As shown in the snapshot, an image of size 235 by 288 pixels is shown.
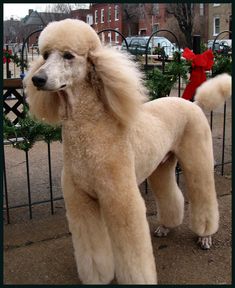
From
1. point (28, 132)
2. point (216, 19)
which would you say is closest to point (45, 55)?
point (28, 132)

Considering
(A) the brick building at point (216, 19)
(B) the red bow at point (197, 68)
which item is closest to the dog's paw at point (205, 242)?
(B) the red bow at point (197, 68)

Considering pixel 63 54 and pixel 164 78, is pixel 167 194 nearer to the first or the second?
pixel 164 78

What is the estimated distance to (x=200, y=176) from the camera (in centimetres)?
304

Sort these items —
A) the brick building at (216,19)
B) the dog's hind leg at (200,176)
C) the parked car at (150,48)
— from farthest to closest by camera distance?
1. the brick building at (216,19)
2. the parked car at (150,48)
3. the dog's hind leg at (200,176)

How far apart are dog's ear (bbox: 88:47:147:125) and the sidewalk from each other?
1354 mm

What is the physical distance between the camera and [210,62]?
146 inches

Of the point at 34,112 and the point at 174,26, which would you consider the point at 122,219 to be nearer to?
the point at 34,112

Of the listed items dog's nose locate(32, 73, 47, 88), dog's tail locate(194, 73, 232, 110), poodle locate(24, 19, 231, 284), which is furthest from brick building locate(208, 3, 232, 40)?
dog's nose locate(32, 73, 47, 88)

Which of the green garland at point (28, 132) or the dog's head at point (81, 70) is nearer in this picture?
the dog's head at point (81, 70)

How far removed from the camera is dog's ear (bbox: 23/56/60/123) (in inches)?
87.2

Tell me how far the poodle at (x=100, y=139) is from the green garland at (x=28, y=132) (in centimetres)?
95

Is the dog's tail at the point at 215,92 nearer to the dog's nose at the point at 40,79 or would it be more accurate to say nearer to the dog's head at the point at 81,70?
the dog's head at the point at 81,70

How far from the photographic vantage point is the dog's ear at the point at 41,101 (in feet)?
7.27

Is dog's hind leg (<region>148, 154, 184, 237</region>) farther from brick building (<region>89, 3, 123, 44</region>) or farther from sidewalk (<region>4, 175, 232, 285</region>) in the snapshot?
brick building (<region>89, 3, 123, 44</region>)
